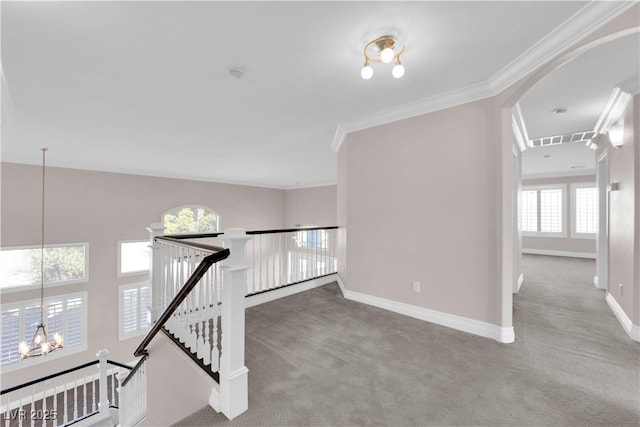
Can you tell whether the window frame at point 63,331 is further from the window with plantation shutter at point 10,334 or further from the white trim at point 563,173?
the white trim at point 563,173

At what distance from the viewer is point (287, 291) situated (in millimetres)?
3852

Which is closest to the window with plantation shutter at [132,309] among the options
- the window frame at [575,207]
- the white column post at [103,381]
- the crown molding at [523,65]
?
the white column post at [103,381]

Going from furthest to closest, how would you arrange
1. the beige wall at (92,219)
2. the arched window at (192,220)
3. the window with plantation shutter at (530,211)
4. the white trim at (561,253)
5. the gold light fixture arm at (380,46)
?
the window with plantation shutter at (530,211), the arched window at (192,220), the white trim at (561,253), the beige wall at (92,219), the gold light fixture arm at (380,46)

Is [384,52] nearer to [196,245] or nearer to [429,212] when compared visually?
[429,212]

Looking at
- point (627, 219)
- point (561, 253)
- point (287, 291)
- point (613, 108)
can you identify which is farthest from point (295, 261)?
point (561, 253)

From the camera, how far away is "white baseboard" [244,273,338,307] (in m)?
3.45

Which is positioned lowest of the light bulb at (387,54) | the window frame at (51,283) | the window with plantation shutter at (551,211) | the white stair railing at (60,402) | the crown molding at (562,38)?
the white stair railing at (60,402)

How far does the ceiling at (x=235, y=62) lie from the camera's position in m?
1.67

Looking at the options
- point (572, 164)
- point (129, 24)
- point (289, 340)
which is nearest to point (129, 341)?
point (289, 340)

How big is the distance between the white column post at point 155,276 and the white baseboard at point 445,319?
7.97 feet

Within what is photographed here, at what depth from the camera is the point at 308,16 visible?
1.71 metres

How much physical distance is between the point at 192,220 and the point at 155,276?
19.4 ft

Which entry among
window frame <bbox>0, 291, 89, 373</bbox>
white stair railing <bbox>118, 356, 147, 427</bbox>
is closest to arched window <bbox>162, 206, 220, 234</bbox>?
window frame <bbox>0, 291, 89, 373</bbox>

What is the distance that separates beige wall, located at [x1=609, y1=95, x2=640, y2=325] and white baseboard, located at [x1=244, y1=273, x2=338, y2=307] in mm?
3573
